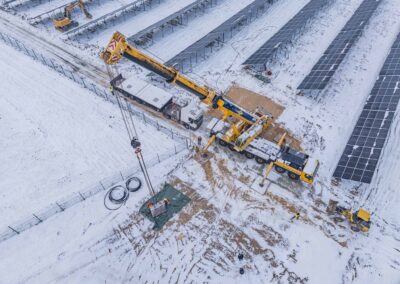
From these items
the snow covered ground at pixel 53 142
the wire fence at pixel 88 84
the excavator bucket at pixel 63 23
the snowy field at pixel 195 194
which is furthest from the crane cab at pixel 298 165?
the excavator bucket at pixel 63 23

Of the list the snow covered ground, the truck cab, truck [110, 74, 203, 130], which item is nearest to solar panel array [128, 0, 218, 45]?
truck [110, 74, 203, 130]

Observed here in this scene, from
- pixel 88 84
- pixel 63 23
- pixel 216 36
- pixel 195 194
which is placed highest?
pixel 216 36

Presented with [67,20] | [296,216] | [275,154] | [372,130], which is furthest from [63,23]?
[372,130]

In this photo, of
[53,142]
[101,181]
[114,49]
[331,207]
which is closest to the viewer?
[114,49]

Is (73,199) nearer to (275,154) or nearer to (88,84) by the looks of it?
(88,84)

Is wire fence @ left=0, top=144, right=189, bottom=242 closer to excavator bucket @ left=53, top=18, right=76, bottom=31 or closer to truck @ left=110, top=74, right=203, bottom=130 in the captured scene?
truck @ left=110, top=74, right=203, bottom=130

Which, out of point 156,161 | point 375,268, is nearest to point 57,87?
point 156,161
